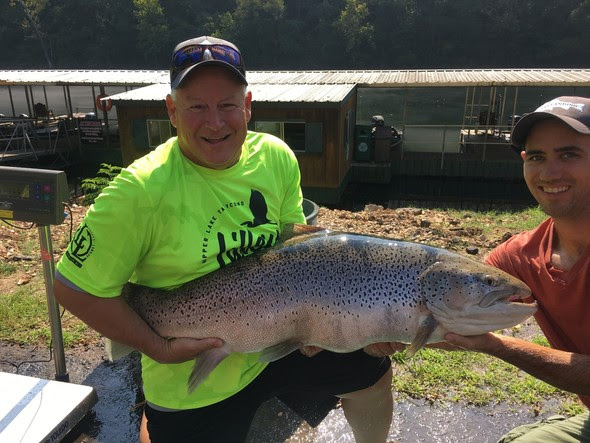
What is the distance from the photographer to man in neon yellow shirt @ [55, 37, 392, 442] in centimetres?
250

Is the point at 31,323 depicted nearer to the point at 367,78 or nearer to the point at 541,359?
the point at 541,359

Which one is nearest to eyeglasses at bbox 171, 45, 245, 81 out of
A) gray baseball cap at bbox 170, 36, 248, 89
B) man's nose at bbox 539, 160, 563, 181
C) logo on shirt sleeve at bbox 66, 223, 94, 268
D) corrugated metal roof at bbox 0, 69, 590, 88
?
gray baseball cap at bbox 170, 36, 248, 89

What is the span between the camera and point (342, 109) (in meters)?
16.8

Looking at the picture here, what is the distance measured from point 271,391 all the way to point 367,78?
63.6 feet

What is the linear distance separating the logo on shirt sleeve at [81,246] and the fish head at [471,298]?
5.56ft

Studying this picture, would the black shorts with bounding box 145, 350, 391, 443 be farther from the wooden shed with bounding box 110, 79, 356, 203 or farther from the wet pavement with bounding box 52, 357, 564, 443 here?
the wooden shed with bounding box 110, 79, 356, 203

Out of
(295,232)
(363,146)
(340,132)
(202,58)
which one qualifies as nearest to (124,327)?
(295,232)

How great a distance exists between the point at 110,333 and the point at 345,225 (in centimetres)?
837

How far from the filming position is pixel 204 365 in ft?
8.81

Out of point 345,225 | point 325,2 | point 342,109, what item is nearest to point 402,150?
point 342,109

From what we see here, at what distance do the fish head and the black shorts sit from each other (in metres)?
0.63

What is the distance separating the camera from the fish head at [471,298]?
262 cm

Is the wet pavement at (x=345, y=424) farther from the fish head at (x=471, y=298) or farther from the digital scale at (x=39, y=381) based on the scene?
the fish head at (x=471, y=298)

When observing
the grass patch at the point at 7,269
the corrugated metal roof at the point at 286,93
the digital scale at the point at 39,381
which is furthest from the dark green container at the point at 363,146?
the digital scale at the point at 39,381
